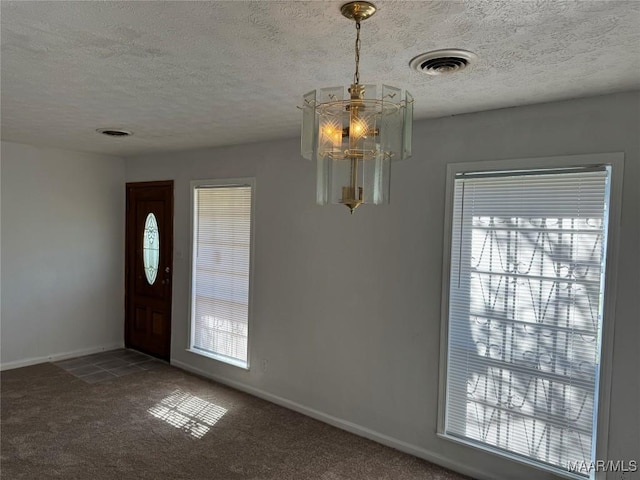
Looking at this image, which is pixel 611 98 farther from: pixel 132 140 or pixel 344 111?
pixel 132 140

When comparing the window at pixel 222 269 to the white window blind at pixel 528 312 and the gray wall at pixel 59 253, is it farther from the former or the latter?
the white window blind at pixel 528 312

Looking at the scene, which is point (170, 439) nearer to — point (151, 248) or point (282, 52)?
point (151, 248)

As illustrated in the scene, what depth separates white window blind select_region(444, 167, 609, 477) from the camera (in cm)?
248

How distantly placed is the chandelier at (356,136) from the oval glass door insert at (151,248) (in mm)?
4158

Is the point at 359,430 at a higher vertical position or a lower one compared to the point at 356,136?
lower

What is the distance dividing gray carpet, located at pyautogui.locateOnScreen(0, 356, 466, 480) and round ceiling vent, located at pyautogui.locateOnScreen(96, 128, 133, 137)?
2.39 meters

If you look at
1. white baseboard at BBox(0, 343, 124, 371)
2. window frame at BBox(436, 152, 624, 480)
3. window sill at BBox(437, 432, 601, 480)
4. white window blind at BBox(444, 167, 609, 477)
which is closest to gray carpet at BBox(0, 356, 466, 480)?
window sill at BBox(437, 432, 601, 480)

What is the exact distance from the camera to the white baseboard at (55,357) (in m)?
4.61

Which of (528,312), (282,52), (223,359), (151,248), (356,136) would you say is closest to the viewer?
(356,136)

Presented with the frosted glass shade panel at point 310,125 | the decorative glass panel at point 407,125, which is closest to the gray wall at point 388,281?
the decorative glass panel at point 407,125

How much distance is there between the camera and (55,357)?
194 inches

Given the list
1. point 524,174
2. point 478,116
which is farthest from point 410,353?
point 478,116

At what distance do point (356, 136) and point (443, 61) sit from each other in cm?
85

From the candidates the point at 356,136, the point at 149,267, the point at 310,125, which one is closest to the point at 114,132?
the point at 149,267
